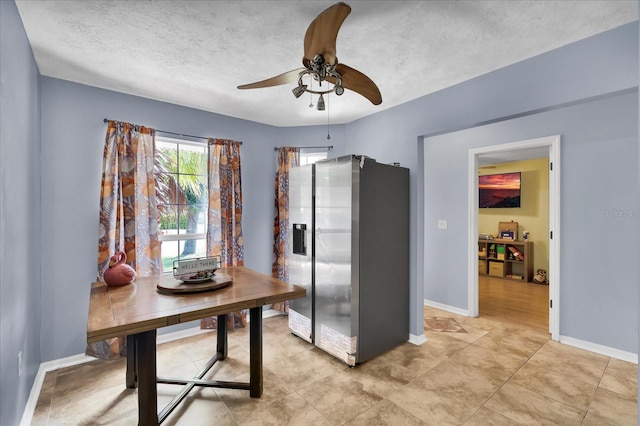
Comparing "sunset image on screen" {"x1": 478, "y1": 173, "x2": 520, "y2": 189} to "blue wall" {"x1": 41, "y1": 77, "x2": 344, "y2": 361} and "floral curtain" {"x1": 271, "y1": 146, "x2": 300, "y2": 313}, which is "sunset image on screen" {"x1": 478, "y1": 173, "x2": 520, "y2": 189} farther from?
"blue wall" {"x1": 41, "y1": 77, "x2": 344, "y2": 361}

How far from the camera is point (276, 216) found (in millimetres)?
3926

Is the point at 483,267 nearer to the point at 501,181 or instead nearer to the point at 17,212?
the point at 501,181

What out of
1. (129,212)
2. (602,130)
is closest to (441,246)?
(602,130)

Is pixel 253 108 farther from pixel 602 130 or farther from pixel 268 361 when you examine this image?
pixel 602 130

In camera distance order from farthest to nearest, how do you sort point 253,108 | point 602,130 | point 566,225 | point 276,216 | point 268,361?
point 276,216, point 253,108, point 566,225, point 602,130, point 268,361

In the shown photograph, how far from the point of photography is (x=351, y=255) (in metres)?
2.62

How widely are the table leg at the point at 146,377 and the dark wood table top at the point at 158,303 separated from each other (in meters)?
0.18

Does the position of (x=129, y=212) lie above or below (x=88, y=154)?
below

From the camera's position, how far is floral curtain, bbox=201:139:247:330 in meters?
3.38

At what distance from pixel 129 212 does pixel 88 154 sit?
0.61 m

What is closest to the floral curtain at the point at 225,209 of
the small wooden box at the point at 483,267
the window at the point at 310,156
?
the window at the point at 310,156

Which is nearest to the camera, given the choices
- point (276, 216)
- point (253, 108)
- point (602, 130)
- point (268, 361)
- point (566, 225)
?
point (268, 361)

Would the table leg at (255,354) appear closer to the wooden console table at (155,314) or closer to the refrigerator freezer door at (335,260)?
the wooden console table at (155,314)

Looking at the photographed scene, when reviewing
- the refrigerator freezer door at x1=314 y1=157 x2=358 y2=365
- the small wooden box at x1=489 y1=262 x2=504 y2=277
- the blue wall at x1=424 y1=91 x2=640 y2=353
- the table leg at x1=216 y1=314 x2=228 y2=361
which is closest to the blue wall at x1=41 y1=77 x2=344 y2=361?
the table leg at x1=216 y1=314 x2=228 y2=361
